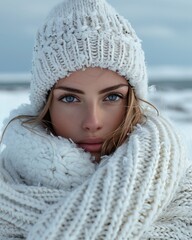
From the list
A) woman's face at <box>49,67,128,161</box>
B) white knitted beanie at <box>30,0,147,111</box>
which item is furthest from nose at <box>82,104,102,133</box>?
white knitted beanie at <box>30,0,147,111</box>

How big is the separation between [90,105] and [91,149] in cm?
12

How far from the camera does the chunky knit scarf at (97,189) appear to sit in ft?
4.08

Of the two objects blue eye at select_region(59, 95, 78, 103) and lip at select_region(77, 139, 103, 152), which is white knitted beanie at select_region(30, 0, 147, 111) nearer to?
blue eye at select_region(59, 95, 78, 103)

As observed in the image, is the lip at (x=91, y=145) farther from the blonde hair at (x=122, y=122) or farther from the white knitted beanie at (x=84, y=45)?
the white knitted beanie at (x=84, y=45)

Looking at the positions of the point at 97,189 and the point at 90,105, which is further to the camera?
the point at 90,105

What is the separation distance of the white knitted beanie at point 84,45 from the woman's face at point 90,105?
0.03 m

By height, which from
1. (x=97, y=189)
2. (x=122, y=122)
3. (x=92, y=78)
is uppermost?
(x=92, y=78)

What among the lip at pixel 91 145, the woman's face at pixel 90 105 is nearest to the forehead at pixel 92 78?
the woman's face at pixel 90 105

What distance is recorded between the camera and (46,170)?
4.47ft

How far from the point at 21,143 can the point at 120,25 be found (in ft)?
1.38

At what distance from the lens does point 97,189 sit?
1272mm

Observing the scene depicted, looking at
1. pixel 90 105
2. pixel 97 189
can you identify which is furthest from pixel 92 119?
pixel 97 189

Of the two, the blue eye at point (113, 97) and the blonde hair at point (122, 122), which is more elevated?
the blue eye at point (113, 97)

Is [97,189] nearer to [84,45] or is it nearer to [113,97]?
[113,97]
